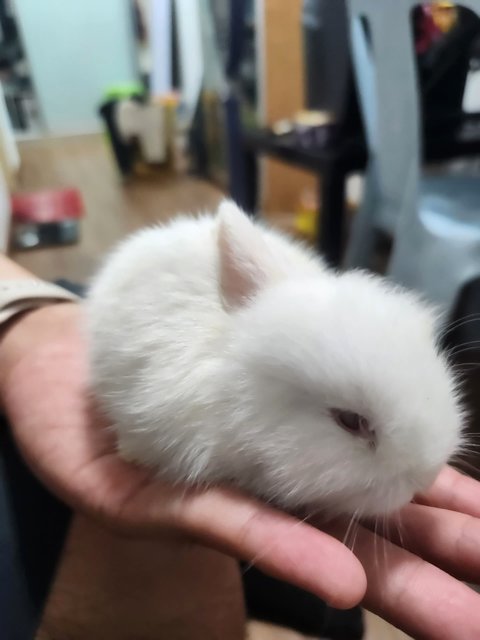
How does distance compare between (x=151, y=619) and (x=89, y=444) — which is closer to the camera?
(x=89, y=444)

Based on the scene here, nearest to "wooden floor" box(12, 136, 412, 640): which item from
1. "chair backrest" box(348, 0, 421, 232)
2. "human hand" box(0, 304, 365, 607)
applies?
"chair backrest" box(348, 0, 421, 232)

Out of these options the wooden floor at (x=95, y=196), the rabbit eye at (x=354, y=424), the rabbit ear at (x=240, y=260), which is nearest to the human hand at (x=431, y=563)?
the rabbit eye at (x=354, y=424)

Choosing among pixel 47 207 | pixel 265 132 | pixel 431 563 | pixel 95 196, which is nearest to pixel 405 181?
→ pixel 265 132

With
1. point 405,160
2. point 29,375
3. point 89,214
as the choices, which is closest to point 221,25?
point 89,214

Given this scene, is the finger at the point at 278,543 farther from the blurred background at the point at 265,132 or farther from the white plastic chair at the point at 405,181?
the white plastic chair at the point at 405,181

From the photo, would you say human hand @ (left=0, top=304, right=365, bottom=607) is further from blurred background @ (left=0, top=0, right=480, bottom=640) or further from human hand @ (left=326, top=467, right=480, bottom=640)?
blurred background @ (left=0, top=0, right=480, bottom=640)

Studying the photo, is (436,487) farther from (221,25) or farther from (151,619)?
(221,25)
